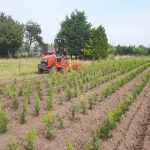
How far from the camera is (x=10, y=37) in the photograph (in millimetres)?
50656

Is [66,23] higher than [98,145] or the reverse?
higher

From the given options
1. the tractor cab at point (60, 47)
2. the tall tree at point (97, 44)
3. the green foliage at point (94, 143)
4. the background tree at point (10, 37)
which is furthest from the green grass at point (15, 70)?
the tall tree at point (97, 44)

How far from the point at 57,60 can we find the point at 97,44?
2926 cm

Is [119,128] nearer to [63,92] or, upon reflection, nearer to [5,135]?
[5,135]

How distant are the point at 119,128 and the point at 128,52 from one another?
84.3 meters

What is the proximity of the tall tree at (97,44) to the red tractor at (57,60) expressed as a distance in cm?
2759

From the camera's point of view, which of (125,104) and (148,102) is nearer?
(125,104)

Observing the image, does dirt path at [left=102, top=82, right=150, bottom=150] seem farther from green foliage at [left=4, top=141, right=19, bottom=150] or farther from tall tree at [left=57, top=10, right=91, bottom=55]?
tall tree at [left=57, top=10, right=91, bottom=55]

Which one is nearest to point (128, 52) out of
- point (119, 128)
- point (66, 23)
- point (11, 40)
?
point (66, 23)

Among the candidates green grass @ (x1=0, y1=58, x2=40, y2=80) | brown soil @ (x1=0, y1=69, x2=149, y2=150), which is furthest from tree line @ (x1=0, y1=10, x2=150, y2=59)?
brown soil @ (x1=0, y1=69, x2=149, y2=150)

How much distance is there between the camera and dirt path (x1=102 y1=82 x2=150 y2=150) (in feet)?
26.8

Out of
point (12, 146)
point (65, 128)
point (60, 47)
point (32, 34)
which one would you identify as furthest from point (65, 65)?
point (32, 34)

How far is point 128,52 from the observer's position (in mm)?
92812

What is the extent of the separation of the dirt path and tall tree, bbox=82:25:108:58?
38.5 metres
